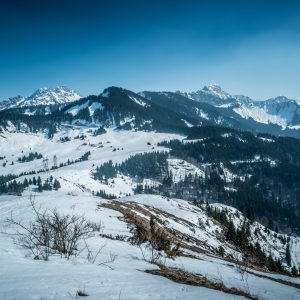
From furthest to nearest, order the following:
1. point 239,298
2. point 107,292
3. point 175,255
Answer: point 175,255 < point 239,298 < point 107,292

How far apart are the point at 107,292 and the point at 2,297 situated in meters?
2.08

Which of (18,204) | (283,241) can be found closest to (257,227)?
(283,241)

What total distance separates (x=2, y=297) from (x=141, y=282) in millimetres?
3381

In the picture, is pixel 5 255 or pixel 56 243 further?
pixel 56 243

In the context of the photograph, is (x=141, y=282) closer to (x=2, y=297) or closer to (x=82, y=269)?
(x=82, y=269)

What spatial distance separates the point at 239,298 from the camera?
7625mm

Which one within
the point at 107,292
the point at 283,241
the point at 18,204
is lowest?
the point at 283,241

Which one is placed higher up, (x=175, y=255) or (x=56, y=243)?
(x=56, y=243)

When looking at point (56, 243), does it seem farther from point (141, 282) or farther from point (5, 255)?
point (141, 282)

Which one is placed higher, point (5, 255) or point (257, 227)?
point (5, 255)

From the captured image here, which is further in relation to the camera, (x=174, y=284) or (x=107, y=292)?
(x=174, y=284)

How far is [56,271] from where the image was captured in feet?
28.0

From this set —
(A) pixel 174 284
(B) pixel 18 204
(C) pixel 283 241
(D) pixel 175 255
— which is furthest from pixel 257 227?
(A) pixel 174 284

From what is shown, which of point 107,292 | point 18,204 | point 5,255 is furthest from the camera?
point 18,204
